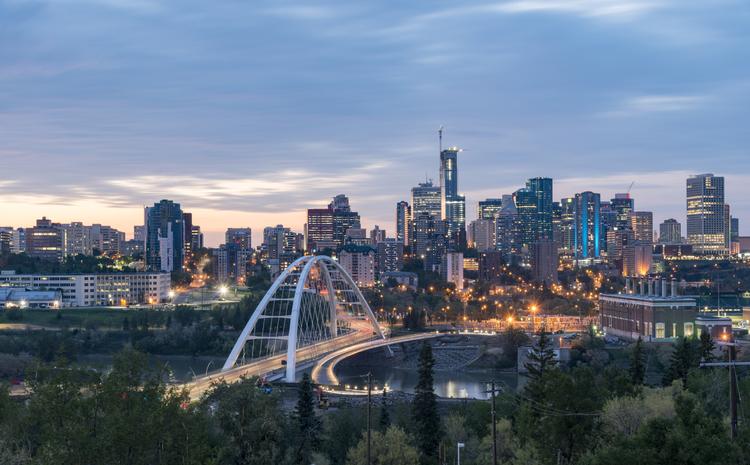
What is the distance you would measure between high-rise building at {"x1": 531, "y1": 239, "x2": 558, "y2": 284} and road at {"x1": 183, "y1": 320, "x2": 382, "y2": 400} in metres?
77.3

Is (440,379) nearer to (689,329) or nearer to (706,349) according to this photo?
(689,329)

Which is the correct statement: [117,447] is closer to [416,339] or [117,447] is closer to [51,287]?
[416,339]

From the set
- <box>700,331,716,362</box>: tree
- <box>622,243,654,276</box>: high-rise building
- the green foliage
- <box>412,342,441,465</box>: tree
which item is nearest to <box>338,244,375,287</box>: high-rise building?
<box>622,243,654,276</box>: high-rise building

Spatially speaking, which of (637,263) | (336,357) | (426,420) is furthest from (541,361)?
(637,263)

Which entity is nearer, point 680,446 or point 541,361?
point 680,446

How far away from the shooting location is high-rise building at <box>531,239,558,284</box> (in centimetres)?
17275

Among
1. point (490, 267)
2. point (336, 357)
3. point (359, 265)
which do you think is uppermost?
point (359, 265)

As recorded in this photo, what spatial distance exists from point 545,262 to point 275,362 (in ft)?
373

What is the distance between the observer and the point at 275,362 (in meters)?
65.7

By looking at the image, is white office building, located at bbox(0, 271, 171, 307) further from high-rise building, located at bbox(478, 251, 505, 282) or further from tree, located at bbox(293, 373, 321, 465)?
tree, located at bbox(293, 373, 321, 465)

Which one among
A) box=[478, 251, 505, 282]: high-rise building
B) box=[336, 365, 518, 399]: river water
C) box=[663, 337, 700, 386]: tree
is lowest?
box=[336, 365, 518, 399]: river water

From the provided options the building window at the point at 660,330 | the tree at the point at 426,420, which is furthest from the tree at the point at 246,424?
the building window at the point at 660,330

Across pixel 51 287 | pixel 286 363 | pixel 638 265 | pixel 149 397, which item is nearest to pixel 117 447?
pixel 149 397

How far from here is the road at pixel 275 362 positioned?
2004 inches
